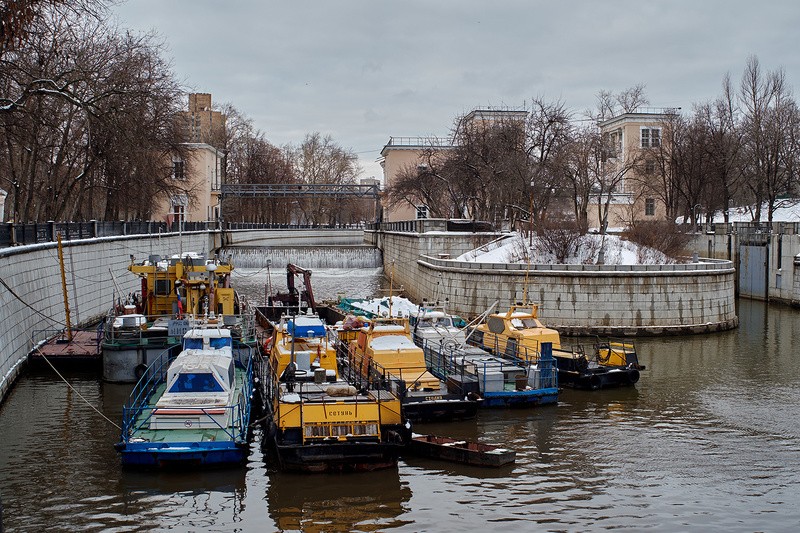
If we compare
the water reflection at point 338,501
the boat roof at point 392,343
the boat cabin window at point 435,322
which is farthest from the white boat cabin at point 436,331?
the water reflection at point 338,501

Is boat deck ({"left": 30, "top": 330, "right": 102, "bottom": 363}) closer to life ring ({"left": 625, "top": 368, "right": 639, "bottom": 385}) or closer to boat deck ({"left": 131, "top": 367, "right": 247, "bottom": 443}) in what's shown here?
boat deck ({"left": 131, "top": 367, "right": 247, "bottom": 443})

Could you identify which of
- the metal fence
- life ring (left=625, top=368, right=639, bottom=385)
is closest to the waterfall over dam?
the metal fence

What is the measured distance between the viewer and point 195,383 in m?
20.2

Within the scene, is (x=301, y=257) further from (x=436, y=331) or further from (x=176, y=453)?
(x=176, y=453)

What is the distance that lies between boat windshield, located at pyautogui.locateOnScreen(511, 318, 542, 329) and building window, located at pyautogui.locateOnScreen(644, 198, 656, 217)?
5649cm

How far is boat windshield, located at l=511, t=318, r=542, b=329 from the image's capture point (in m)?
29.4

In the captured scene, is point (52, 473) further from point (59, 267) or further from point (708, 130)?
point (708, 130)

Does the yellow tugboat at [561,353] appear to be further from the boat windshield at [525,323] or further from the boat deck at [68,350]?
the boat deck at [68,350]

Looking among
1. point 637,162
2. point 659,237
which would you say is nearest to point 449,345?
point 659,237

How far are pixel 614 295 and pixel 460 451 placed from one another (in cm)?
2256

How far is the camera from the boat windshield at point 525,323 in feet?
96.4

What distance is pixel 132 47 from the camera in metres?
44.4

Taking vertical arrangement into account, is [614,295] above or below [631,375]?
above

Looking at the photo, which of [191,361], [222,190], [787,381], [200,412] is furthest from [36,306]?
[222,190]
